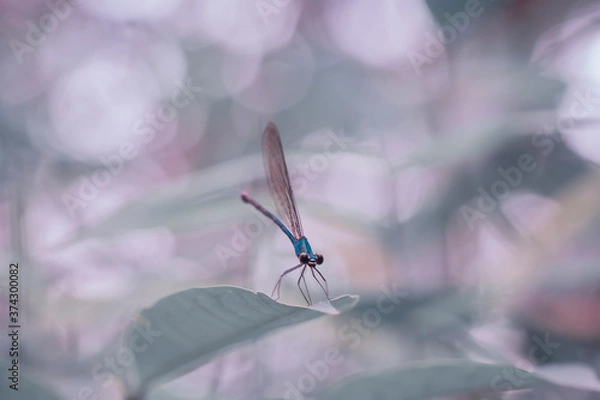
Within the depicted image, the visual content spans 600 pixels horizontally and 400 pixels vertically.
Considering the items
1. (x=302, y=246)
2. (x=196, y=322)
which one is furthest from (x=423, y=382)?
(x=302, y=246)

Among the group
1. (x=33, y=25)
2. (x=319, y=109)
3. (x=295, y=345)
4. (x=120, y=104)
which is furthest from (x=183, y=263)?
(x=33, y=25)

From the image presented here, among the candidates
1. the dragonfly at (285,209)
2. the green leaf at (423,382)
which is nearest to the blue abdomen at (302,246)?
the dragonfly at (285,209)

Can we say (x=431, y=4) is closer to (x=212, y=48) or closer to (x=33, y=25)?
(x=212, y=48)

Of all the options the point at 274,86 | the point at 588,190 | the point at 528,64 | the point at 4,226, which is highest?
the point at 274,86

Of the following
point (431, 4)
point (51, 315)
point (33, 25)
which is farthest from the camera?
point (33, 25)

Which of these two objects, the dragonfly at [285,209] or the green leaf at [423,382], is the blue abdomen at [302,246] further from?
the green leaf at [423,382]

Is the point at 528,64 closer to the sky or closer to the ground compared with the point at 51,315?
closer to the sky

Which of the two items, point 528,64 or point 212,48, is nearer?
point 528,64
